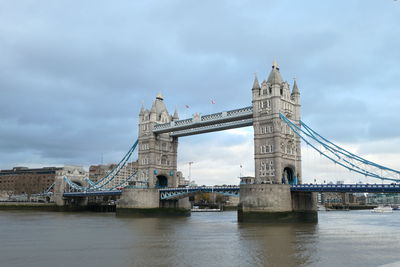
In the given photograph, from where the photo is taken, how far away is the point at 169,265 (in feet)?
68.8

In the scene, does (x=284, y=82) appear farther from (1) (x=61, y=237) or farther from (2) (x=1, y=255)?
(2) (x=1, y=255)

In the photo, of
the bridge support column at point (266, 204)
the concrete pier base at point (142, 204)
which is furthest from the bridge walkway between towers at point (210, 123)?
the bridge support column at point (266, 204)

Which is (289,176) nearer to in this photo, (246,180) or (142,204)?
(246,180)

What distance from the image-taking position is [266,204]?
47875 millimetres

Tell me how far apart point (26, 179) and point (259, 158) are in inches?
4740

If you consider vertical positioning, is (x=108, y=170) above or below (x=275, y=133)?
above

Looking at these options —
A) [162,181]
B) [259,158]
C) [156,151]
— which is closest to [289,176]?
[259,158]

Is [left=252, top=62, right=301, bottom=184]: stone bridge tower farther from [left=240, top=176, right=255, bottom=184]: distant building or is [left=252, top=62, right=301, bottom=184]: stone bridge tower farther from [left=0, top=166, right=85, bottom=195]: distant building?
[left=0, top=166, right=85, bottom=195]: distant building

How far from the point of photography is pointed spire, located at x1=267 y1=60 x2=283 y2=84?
55513 mm

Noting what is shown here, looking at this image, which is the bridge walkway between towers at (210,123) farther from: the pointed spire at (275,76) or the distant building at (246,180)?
the distant building at (246,180)

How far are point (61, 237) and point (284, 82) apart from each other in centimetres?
3698

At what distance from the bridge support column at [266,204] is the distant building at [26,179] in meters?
110

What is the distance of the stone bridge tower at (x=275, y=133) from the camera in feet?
177

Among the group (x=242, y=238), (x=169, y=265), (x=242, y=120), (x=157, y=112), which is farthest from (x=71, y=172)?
(x=169, y=265)
